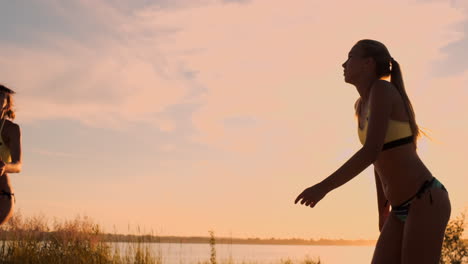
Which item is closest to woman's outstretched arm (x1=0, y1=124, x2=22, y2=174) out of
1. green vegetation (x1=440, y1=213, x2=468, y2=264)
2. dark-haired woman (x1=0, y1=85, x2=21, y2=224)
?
dark-haired woman (x1=0, y1=85, x2=21, y2=224)

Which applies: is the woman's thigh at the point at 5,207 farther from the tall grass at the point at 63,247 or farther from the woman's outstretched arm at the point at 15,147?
the tall grass at the point at 63,247

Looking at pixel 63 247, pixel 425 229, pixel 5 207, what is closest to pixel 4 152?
pixel 5 207

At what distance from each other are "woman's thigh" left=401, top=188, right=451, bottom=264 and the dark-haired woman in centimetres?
370

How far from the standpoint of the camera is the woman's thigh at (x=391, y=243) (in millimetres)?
3623

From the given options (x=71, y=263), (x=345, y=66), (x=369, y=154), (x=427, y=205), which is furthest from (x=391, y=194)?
(x=71, y=263)

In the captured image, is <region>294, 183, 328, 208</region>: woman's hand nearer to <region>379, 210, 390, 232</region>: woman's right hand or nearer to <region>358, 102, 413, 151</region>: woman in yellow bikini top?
<region>358, 102, 413, 151</region>: woman in yellow bikini top

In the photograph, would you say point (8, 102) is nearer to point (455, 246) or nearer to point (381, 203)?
point (381, 203)

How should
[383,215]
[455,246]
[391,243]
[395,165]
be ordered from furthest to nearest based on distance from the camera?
[455,246] → [383,215] → [391,243] → [395,165]

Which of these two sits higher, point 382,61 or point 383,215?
point 382,61

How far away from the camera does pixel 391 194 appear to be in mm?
3570

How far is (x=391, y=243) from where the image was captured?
3650 mm

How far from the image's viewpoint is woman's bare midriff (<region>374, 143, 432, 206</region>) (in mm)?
3459

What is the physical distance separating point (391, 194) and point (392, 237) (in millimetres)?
287

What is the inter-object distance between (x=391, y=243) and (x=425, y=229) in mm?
332
